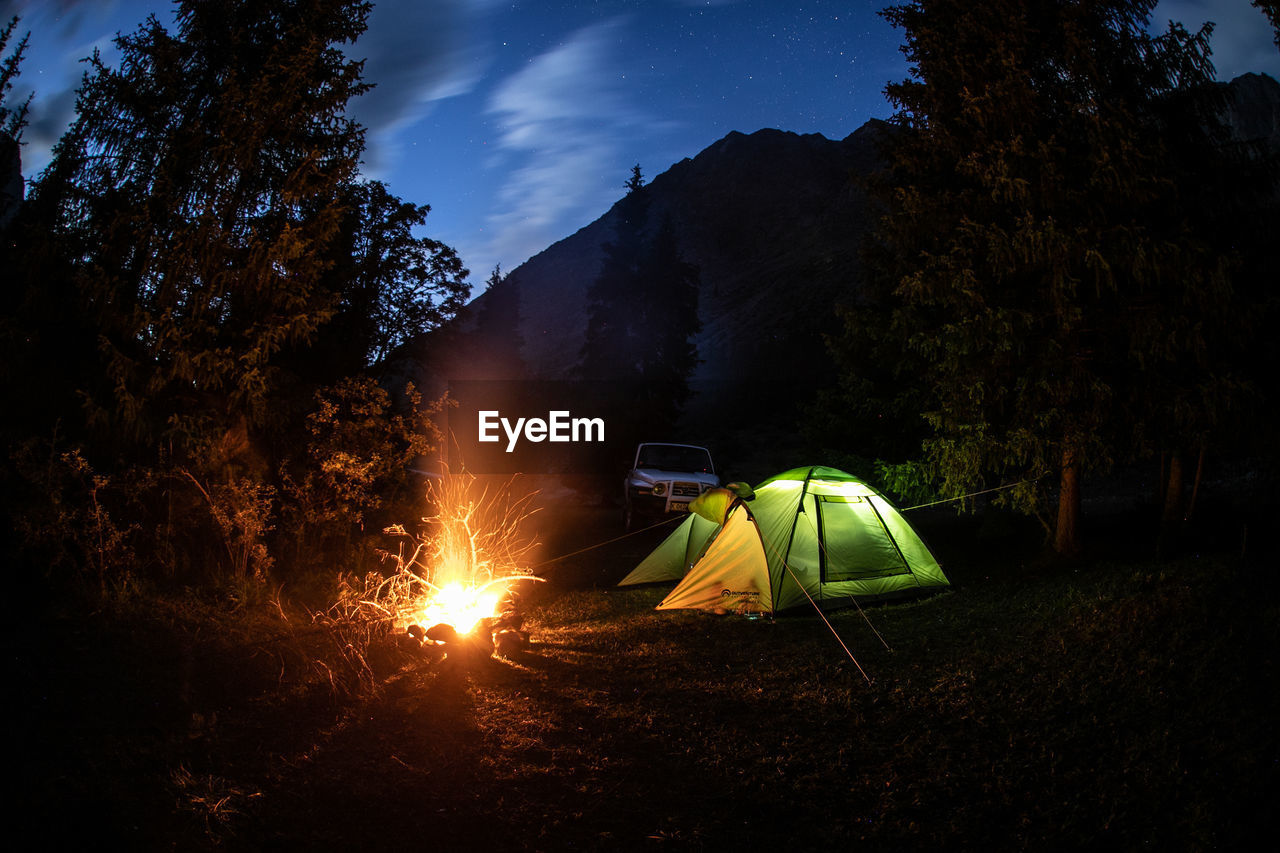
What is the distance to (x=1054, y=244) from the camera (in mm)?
8727

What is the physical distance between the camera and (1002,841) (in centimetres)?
374

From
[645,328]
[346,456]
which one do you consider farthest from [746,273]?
[346,456]

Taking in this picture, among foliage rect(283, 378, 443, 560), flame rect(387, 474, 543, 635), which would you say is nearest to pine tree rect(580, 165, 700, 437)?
foliage rect(283, 378, 443, 560)

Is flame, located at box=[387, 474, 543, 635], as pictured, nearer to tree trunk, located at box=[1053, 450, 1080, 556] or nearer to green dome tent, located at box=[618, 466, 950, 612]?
green dome tent, located at box=[618, 466, 950, 612]

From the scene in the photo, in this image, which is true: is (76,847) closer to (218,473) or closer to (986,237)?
(218,473)

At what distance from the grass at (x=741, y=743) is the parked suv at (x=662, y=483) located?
28.9 feet

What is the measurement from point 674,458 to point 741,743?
13.4 m

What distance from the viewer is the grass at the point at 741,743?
12.6 ft

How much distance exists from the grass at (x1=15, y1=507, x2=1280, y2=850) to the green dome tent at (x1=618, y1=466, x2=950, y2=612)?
72.1 inches

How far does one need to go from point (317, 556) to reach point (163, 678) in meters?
4.17

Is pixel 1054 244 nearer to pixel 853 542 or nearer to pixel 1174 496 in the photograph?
pixel 853 542

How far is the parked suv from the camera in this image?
16.1m

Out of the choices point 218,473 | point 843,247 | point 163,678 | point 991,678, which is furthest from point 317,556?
point 843,247

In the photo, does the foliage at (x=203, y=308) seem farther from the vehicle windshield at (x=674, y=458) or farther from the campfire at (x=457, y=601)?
the vehicle windshield at (x=674, y=458)
